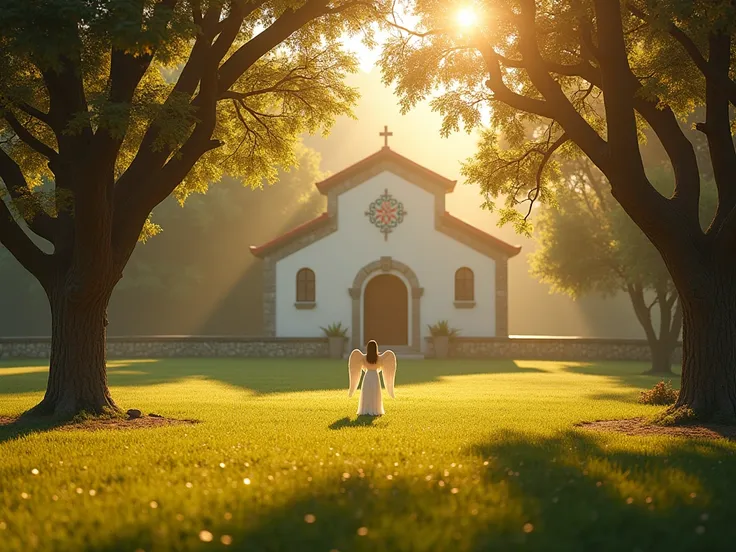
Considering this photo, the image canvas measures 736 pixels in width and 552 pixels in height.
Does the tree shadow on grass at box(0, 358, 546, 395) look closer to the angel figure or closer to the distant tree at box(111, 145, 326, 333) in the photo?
the angel figure

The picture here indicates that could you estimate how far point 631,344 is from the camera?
34562mm

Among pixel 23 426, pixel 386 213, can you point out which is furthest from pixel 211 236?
pixel 23 426

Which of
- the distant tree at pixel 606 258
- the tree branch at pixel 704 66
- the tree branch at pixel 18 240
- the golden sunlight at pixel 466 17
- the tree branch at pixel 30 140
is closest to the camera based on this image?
the tree branch at pixel 704 66

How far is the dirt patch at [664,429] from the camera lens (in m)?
10.5

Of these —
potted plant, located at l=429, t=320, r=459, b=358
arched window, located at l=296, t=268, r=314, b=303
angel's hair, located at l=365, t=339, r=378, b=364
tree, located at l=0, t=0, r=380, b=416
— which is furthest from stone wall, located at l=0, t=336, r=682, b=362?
angel's hair, located at l=365, t=339, r=378, b=364

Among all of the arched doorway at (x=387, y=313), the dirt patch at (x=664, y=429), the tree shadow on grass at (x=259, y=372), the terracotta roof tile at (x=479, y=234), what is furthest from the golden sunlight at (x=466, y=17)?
the arched doorway at (x=387, y=313)

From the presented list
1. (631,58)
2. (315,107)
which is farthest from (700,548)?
(315,107)

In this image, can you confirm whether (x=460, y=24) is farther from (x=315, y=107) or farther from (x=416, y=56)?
(x=315, y=107)

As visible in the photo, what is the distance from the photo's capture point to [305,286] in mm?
35562

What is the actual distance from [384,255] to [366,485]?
1144 inches

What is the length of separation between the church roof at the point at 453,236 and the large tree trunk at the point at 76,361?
2261 cm

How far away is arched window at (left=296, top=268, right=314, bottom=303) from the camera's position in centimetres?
3550

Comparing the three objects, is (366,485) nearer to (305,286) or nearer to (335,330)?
(335,330)

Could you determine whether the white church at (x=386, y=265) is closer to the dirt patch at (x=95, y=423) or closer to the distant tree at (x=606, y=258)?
the distant tree at (x=606, y=258)
